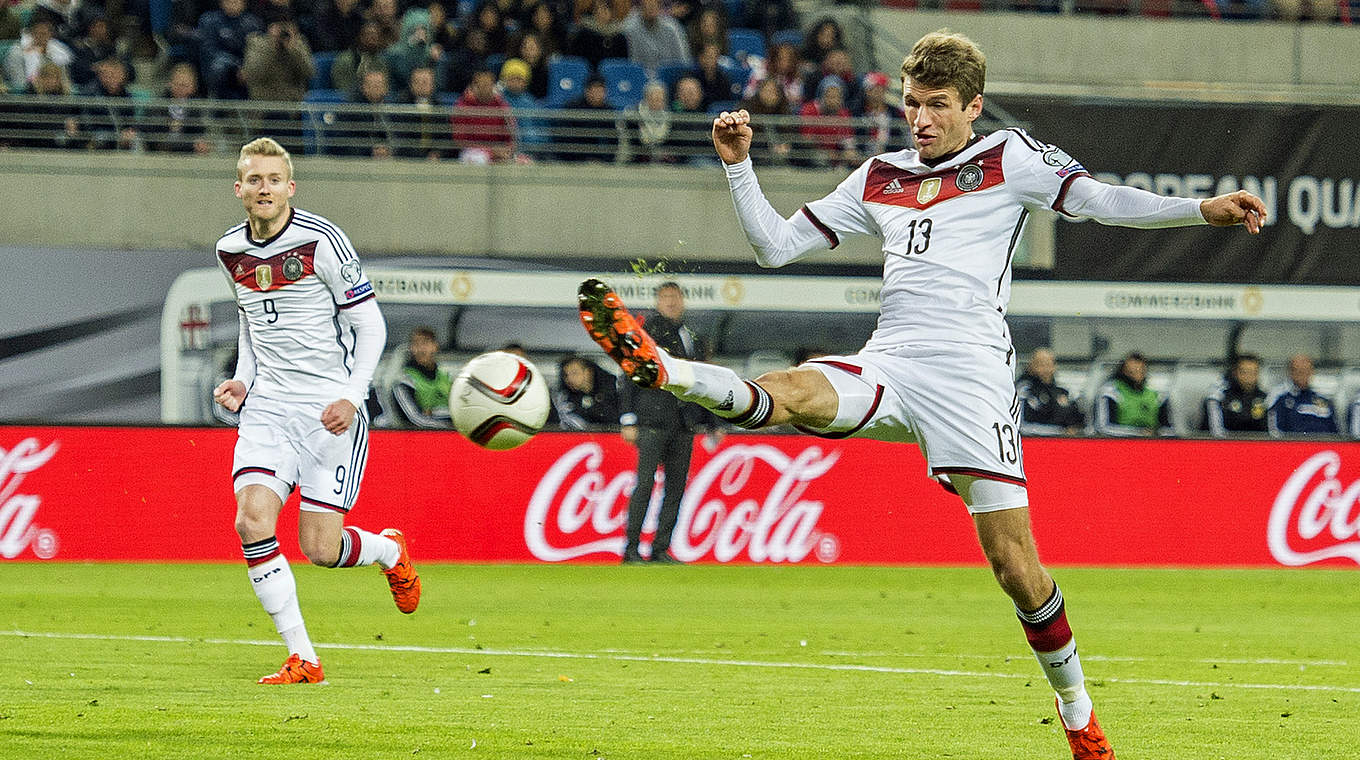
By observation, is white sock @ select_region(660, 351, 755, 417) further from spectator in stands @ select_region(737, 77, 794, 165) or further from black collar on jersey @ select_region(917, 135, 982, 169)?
spectator in stands @ select_region(737, 77, 794, 165)

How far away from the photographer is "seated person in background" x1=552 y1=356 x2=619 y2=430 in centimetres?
1641

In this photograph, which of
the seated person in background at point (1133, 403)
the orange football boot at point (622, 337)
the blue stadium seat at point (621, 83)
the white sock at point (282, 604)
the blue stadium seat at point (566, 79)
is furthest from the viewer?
the blue stadium seat at point (621, 83)

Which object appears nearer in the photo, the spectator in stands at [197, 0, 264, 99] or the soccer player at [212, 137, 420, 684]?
the soccer player at [212, 137, 420, 684]

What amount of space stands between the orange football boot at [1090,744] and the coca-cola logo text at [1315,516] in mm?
10719

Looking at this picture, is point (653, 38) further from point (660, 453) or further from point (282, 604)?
point (282, 604)

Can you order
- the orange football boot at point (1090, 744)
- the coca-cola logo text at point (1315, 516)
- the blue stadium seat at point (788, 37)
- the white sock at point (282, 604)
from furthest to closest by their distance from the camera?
the blue stadium seat at point (788, 37), the coca-cola logo text at point (1315, 516), the white sock at point (282, 604), the orange football boot at point (1090, 744)

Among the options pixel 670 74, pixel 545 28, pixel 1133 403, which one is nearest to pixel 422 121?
pixel 545 28

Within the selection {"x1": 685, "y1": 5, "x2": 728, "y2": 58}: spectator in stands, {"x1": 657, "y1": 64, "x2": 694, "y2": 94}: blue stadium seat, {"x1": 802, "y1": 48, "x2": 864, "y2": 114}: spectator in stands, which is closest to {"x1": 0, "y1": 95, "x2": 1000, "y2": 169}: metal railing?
{"x1": 802, "y1": 48, "x2": 864, "y2": 114}: spectator in stands

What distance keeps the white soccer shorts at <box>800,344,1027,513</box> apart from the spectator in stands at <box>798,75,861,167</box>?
1385 cm

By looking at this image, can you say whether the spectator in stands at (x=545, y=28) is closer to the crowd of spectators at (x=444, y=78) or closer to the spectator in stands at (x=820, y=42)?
the crowd of spectators at (x=444, y=78)

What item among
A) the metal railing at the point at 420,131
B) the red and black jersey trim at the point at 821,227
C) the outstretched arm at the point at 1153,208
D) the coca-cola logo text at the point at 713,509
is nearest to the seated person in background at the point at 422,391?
the coca-cola logo text at the point at 713,509

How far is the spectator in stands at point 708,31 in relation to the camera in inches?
819

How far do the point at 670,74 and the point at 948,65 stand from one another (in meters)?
14.8

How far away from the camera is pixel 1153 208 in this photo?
5.95m
